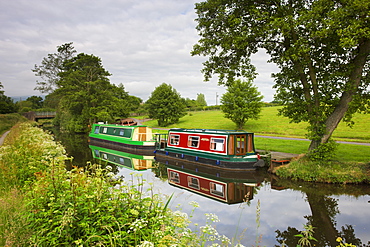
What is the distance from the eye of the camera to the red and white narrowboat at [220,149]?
12984 millimetres

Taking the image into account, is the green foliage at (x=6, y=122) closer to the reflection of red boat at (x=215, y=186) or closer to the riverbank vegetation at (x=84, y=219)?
the reflection of red boat at (x=215, y=186)

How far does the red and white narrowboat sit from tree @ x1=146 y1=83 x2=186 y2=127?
2382 cm

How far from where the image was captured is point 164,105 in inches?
1581

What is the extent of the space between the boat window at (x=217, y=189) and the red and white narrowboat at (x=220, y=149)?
7.92 feet

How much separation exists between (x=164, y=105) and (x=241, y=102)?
16.3 metres

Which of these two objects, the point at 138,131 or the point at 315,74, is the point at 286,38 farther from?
the point at 138,131

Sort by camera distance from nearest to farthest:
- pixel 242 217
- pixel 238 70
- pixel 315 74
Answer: pixel 242 217 < pixel 315 74 < pixel 238 70

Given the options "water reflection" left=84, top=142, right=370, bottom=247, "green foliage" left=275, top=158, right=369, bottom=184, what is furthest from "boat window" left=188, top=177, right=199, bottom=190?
"green foliage" left=275, top=158, right=369, bottom=184

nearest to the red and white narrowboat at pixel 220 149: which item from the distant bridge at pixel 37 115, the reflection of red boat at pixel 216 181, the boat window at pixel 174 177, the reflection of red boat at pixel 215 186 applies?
the reflection of red boat at pixel 216 181

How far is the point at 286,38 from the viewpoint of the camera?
11344mm

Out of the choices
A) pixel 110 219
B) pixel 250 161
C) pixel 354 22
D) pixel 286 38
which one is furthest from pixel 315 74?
pixel 110 219

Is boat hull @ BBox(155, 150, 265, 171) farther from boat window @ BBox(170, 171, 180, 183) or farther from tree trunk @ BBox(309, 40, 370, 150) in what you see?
tree trunk @ BBox(309, 40, 370, 150)

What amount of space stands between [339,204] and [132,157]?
558 inches

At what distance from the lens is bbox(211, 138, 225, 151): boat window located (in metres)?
13.7
